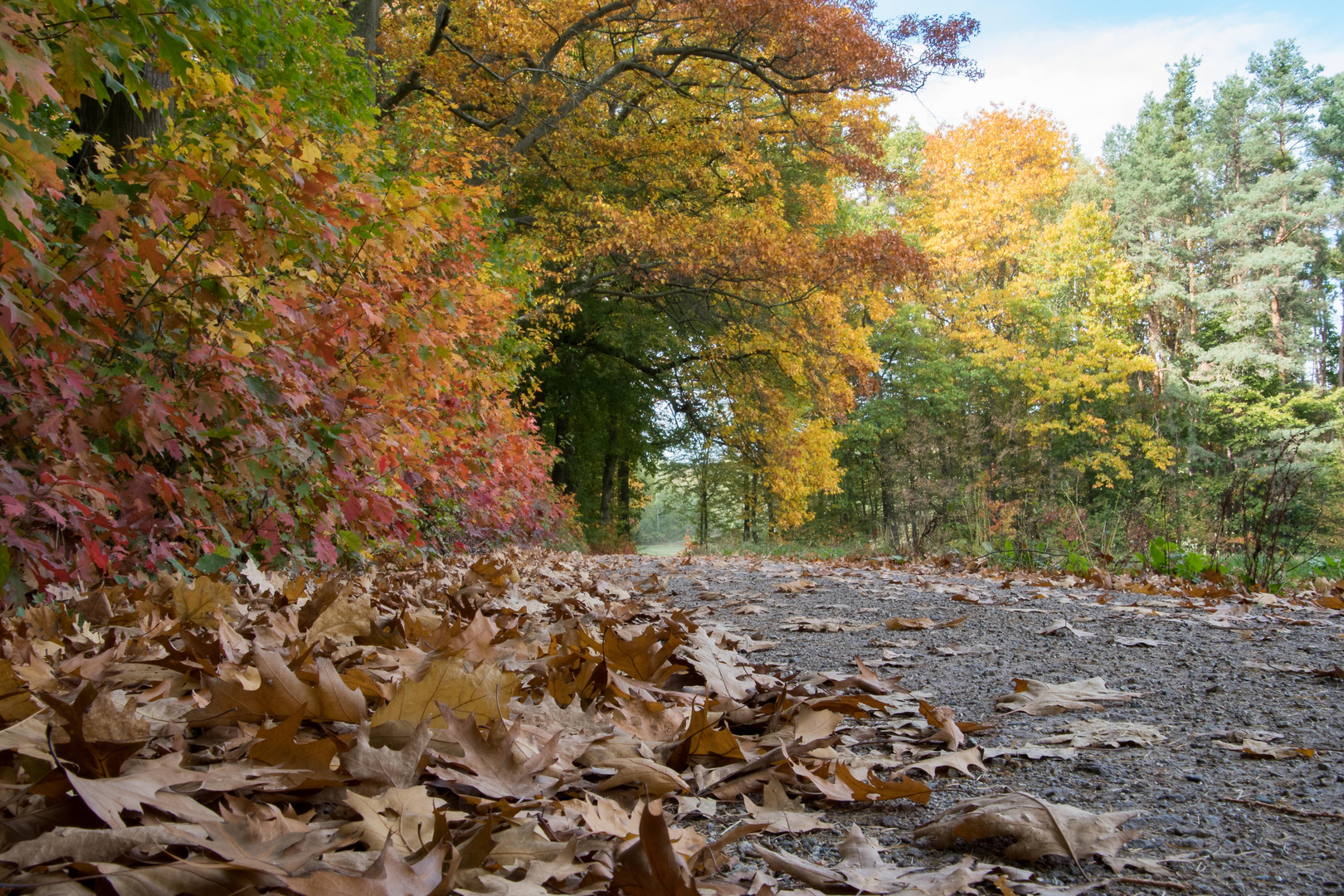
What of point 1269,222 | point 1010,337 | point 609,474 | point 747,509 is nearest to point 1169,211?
point 1269,222

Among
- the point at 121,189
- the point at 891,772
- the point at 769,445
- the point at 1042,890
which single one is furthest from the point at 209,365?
the point at 769,445

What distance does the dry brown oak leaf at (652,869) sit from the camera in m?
0.80

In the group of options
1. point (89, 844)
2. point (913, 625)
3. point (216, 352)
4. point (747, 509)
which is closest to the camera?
point (89, 844)

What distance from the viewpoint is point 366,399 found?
3816mm

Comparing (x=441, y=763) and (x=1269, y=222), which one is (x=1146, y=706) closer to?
(x=441, y=763)

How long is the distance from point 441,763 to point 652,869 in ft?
1.42

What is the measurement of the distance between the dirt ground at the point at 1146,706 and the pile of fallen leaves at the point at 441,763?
0.22ft

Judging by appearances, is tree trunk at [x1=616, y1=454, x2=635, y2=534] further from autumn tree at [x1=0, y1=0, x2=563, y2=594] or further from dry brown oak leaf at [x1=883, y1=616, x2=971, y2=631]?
dry brown oak leaf at [x1=883, y1=616, x2=971, y2=631]

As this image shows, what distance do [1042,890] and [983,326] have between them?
1002 inches

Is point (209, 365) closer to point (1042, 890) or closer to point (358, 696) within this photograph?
point (358, 696)

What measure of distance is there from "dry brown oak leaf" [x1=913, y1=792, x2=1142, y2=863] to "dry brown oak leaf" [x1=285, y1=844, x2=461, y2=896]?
0.68 meters

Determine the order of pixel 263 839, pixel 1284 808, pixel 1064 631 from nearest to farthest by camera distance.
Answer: pixel 263 839 < pixel 1284 808 < pixel 1064 631

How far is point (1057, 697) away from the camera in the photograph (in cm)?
195

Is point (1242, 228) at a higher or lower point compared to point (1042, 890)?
higher
